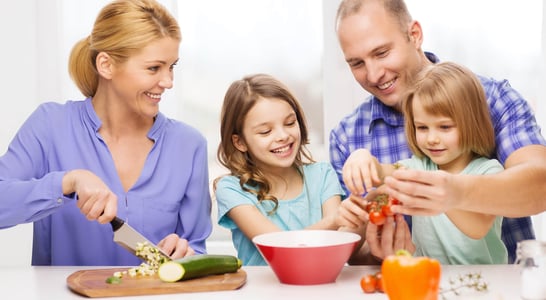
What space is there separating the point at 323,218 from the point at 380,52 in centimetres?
59

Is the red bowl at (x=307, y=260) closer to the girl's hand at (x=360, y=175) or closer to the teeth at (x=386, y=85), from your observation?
the girl's hand at (x=360, y=175)

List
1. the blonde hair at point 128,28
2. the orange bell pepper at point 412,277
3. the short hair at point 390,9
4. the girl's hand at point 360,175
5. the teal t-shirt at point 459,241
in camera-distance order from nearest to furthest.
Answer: the orange bell pepper at point 412,277
the girl's hand at point 360,175
the teal t-shirt at point 459,241
the blonde hair at point 128,28
the short hair at point 390,9

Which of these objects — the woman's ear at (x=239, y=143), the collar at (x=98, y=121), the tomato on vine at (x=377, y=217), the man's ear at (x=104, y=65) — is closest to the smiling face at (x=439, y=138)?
the tomato on vine at (x=377, y=217)

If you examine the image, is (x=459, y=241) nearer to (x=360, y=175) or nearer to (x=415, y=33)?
(x=360, y=175)

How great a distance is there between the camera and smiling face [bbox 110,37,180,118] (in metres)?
2.43

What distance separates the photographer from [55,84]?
404cm

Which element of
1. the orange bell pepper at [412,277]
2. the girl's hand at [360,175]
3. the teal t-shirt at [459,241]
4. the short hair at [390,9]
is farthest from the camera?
the short hair at [390,9]

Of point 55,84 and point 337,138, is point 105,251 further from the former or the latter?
point 55,84

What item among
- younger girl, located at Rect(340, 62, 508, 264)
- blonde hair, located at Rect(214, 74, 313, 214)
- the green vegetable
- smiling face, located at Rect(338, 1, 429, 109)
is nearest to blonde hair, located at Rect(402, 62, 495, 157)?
younger girl, located at Rect(340, 62, 508, 264)

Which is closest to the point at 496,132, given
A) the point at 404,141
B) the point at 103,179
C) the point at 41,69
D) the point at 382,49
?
the point at 404,141

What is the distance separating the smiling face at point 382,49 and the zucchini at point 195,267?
35.6 inches

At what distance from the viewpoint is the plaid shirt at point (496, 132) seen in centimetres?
237

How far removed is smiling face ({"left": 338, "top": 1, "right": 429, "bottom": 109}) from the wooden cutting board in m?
0.94

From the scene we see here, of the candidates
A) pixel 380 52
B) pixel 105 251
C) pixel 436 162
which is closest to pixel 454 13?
pixel 380 52
